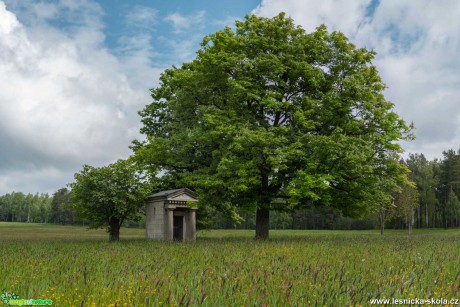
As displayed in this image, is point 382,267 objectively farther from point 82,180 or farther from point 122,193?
point 82,180

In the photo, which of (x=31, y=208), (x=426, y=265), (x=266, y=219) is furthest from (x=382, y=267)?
(x=31, y=208)

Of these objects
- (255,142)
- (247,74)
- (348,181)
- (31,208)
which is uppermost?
(247,74)

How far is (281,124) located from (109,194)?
39.3 feet

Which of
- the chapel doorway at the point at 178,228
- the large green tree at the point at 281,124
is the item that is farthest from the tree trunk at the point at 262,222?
the chapel doorway at the point at 178,228

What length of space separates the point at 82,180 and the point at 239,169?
36.4ft

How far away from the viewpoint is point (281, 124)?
2475cm

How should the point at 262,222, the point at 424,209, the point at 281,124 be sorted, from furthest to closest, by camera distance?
1. the point at 424,209
2. the point at 262,222
3. the point at 281,124

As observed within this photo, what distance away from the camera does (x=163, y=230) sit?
26.0 m

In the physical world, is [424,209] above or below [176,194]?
below

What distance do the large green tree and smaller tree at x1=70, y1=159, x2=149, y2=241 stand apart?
91.7 inches

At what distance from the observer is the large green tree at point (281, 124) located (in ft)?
73.7

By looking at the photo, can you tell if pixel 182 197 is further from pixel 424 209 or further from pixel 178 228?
pixel 424 209

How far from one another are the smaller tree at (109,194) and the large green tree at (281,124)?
2329 millimetres

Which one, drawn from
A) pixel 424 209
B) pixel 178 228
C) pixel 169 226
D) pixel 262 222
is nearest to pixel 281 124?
pixel 262 222
